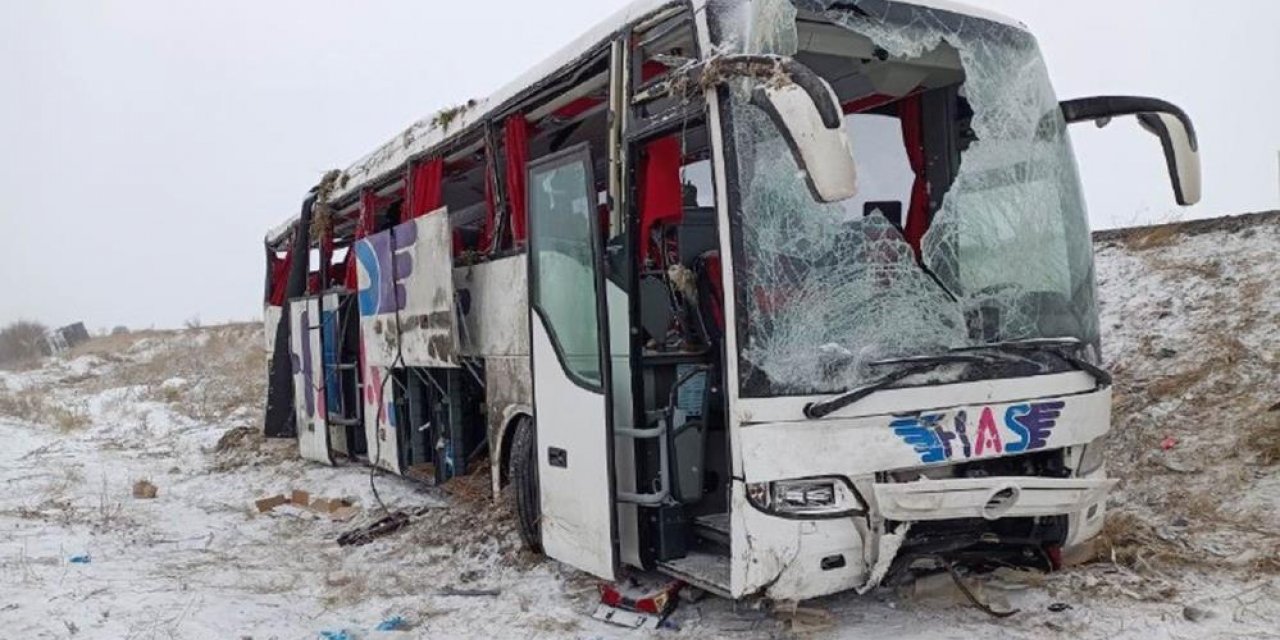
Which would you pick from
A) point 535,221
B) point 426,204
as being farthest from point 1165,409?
point 426,204

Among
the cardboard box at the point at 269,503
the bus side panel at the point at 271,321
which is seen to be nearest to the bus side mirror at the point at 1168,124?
the cardboard box at the point at 269,503

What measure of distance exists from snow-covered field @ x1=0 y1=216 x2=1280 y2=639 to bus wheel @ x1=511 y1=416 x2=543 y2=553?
20cm

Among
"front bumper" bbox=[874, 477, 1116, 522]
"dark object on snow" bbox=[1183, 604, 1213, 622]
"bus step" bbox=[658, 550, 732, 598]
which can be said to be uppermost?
"front bumper" bbox=[874, 477, 1116, 522]

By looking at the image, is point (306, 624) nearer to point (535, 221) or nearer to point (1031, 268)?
point (535, 221)

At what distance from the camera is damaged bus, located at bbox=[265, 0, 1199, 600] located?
13.5ft

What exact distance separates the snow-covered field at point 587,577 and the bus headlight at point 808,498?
70 cm

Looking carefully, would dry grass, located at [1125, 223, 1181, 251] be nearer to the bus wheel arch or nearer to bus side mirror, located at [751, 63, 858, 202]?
the bus wheel arch

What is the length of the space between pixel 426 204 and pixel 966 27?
4.16 m

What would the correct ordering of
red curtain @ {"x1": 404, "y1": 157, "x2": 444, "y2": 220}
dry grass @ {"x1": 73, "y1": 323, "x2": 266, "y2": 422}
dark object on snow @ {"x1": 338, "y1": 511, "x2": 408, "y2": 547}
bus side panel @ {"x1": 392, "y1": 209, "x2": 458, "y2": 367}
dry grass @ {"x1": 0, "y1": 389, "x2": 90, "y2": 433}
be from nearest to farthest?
bus side panel @ {"x1": 392, "y1": 209, "x2": 458, "y2": 367} → dark object on snow @ {"x1": 338, "y1": 511, "x2": 408, "y2": 547} → red curtain @ {"x1": 404, "y1": 157, "x2": 444, "y2": 220} → dry grass @ {"x1": 0, "y1": 389, "x2": 90, "y2": 433} → dry grass @ {"x1": 73, "y1": 323, "x2": 266, "y2": 422}

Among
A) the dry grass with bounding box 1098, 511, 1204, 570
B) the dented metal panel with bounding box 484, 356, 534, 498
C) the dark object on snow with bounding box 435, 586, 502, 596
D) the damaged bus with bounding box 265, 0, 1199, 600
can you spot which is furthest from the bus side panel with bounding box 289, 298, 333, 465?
the dry grass with bounding box 1098, 511, 1204, 570

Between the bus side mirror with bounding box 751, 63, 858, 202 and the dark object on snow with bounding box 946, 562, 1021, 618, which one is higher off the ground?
the bus side mirror with bounding box 751, 63, 858, 202

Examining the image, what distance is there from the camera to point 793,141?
11.8 feet

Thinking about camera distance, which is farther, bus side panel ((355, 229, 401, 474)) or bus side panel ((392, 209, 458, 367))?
bus side panel ((355, 229, 401, 474))

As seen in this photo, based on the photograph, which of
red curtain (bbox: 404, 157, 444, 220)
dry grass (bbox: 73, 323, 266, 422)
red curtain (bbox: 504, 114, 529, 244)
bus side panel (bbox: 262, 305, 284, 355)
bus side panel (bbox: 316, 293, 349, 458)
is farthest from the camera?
dry grass (bbox: 73, 323, 266, 422)
